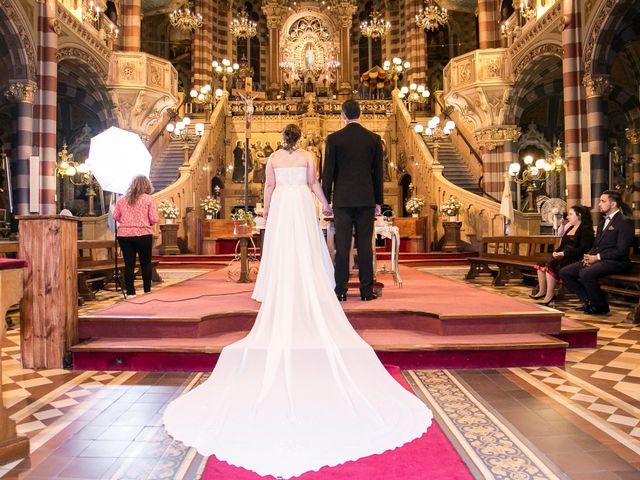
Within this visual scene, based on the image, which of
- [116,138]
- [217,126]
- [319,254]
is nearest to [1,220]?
[217,126]

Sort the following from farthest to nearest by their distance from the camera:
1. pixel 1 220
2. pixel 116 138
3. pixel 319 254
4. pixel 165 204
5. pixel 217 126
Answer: pixel 217 126 → pixel 1 220 → pixel 165 204 → pixel 116 138 → pixel 319 254

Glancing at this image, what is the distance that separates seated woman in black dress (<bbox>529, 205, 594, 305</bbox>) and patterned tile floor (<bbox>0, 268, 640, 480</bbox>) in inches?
92.8

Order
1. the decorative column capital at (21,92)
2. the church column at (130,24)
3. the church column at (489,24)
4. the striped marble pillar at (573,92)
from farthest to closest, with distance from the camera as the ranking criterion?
the church column at (489,24), the church column at (130,24), the striped marble pillar at (573,92), the decorative column capital at (21,92)

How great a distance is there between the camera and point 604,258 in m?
6.36

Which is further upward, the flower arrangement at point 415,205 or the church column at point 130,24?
the church column at point 130,24

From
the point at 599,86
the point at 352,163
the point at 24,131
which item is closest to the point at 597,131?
the point at 599,86

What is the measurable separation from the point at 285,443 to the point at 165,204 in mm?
11493

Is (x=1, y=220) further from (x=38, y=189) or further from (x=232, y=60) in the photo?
(x=232, y=60)

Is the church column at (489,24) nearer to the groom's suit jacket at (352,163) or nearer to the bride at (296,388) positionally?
the groom's suit jacket at (352,163)

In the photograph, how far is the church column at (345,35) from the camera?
2478 centimetres

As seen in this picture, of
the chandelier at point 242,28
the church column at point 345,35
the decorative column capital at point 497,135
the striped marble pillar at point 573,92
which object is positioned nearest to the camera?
the striped marble pillar at point 573,92

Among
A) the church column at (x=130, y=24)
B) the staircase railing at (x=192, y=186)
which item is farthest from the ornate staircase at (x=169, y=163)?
the church column at (x=130, y=24)

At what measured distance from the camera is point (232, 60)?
25969mm

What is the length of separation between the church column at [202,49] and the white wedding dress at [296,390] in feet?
69.6
